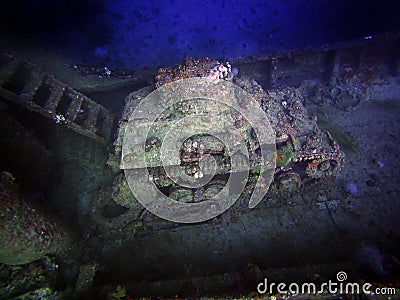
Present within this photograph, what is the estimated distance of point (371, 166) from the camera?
557cm

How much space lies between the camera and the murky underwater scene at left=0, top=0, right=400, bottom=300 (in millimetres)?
3809

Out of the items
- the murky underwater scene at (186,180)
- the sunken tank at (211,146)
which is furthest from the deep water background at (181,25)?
the sunken tank at (211,146)

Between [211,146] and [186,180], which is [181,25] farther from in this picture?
[186,180]

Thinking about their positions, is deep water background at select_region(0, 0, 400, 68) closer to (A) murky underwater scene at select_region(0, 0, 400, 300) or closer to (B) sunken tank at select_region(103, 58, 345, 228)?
(A) murky underwater scene at select_region(0, 0, 400, 300)

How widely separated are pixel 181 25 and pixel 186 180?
4.82 meters

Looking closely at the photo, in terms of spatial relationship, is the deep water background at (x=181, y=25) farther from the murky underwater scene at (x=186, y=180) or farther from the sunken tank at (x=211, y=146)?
the sunken tank at (x=211, y=146)

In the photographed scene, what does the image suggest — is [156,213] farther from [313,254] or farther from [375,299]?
[375,299]

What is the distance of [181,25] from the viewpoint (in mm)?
7238

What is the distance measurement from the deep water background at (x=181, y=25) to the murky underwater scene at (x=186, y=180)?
77 mm

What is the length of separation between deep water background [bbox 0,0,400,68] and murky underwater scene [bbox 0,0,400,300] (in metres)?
0.08

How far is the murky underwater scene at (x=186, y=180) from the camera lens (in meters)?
3.81

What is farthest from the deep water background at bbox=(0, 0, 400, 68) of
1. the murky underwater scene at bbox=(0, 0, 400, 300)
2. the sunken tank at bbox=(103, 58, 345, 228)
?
the sunken tank at bbox=(103, 58, 345, 228)

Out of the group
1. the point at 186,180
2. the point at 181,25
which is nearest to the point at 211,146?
the point at 186,180

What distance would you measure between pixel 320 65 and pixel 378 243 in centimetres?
476
